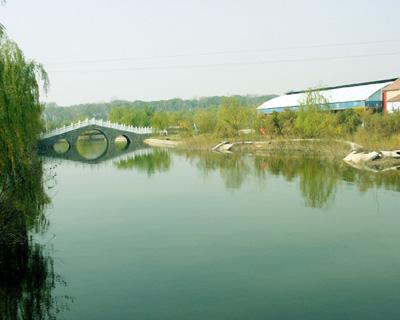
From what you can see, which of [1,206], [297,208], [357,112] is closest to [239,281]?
[1,206]

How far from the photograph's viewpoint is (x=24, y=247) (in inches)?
329

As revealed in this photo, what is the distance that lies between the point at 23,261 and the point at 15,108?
2506 mm

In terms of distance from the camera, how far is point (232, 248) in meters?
8.45

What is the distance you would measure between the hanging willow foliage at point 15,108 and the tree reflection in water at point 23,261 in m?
0.22

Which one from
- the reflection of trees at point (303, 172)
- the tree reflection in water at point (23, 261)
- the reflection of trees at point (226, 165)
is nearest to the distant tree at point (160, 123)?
the reflection of trees at point (226, 165)

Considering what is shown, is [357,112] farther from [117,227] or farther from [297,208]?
[117,227]

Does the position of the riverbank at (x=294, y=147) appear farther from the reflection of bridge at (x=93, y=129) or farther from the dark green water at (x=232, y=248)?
the reflection of bridge at (x=93, y=129)

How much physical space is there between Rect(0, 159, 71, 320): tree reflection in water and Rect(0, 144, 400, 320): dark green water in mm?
204

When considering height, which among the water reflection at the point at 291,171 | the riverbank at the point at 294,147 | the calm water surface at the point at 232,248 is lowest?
the calm water surface at the point at 232,248

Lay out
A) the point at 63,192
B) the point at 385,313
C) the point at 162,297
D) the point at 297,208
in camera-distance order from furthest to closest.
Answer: the point at 63,192
the point at 297,208
the point at 162,297
the point at 385,313

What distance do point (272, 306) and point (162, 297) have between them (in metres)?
1.39

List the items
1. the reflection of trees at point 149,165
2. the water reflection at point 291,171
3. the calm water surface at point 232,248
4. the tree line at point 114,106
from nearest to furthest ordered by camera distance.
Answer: the calm water surface at point 232,248 → the water reflection at point 291,171 → the reflection of trees at point 149,165 → the tree line at point 114,106

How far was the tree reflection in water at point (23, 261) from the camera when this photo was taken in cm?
626

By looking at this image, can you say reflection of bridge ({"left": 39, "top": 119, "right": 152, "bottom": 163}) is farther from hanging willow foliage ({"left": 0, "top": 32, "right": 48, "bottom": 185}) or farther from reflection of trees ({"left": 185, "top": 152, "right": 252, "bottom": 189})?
hanging willow foliage ({"left": 0, "top": 32, "right": 48, "bottom": 185})
